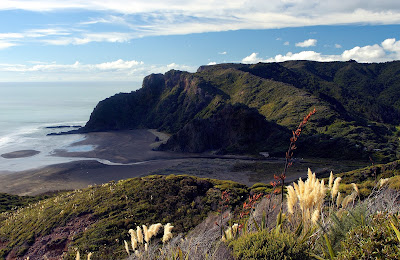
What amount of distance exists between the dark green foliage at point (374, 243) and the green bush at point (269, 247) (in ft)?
2.02

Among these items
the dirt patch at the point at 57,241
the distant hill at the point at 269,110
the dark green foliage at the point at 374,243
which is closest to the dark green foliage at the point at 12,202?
the dirt patch at the point at 57,241

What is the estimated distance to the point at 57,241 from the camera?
57.1 ft

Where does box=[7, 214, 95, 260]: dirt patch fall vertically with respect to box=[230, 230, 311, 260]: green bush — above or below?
below

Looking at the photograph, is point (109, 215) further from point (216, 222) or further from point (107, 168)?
point (107, 168)

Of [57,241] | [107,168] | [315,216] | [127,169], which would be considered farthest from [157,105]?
[315,216]

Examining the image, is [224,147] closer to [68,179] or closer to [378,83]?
[68,179]

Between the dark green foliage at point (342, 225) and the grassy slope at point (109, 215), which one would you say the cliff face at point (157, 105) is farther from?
the dark green foliage at point (342, 225)

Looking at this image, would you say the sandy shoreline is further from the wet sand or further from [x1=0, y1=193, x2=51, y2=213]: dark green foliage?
[x1=0, y1=193, x2=51, y2=213]: dark green foliage

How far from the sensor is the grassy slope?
17031 millimetres

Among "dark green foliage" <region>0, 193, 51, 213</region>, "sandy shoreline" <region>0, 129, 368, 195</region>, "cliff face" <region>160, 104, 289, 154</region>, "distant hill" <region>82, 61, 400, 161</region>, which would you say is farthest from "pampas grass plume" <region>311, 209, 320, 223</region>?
"cliff face" <region>160, 104, 289, 154</region>

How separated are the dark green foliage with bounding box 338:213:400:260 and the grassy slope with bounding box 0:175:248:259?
12.0 meters

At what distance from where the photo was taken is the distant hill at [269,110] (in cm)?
6025

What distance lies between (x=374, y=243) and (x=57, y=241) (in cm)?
1761

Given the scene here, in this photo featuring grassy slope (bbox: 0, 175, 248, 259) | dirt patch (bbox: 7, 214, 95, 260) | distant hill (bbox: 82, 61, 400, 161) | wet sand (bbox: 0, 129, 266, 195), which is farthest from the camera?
distant hill (bbox: 82, 61, 400, 161)
